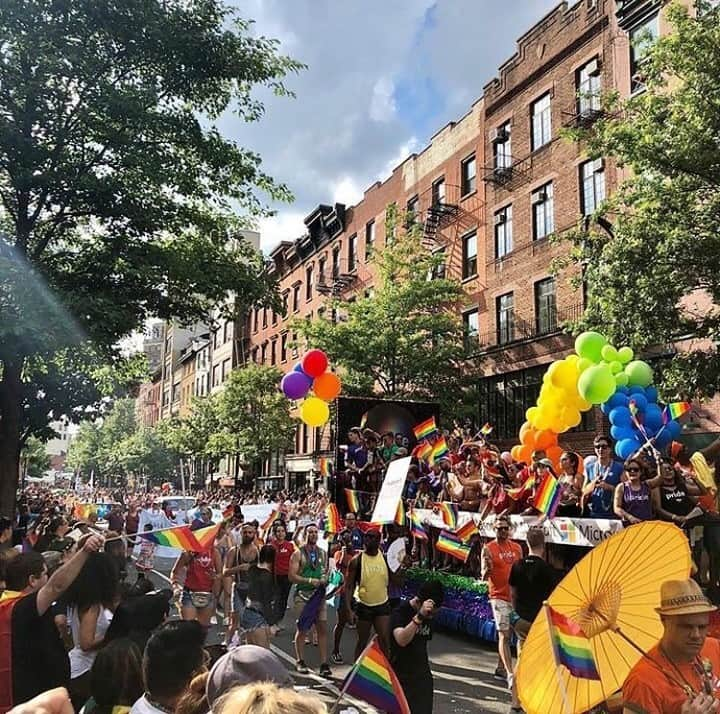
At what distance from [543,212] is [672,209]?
41.7ft

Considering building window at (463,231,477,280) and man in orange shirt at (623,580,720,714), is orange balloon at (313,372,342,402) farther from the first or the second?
building window at (463,231,477,280)

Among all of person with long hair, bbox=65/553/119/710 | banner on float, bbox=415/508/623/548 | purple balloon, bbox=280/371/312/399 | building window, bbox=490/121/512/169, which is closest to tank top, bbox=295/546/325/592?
banner on float, bbox=415/508/623/548

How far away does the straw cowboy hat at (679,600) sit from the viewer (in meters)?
2.82

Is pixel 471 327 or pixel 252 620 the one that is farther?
pixel 471 327

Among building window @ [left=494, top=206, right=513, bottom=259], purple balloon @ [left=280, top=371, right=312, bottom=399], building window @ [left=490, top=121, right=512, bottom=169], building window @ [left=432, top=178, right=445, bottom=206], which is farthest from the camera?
building window @ [left=432, top=178, right=445, bottom=206]

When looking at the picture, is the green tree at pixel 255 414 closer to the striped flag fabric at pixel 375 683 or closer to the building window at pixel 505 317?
the building window at pixel 505 317

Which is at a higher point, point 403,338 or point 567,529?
point 403,338

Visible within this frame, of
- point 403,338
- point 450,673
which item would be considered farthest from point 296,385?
point 403,338

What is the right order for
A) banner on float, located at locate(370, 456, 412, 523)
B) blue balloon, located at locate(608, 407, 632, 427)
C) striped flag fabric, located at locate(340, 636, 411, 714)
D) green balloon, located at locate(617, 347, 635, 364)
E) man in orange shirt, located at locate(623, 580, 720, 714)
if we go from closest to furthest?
man in orange shirt, located at locate(623, 580, 720, 714), striped flag fabric, located at locate(340, 636, 411, 714), banner on float, located at locate(370, 456, 412, 523), blue balloon, located at locate(608, 407, 632, 427), green balloon, located at locate(617, 347, 635, 364)

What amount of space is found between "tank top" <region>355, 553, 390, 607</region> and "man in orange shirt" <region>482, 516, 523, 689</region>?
1157 millimetres

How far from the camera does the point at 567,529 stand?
29.7ft

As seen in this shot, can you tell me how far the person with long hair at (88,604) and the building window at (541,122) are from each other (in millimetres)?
23067

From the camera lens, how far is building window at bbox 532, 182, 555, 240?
24.1 m

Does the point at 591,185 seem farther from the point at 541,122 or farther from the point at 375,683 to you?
the point at 375,683
